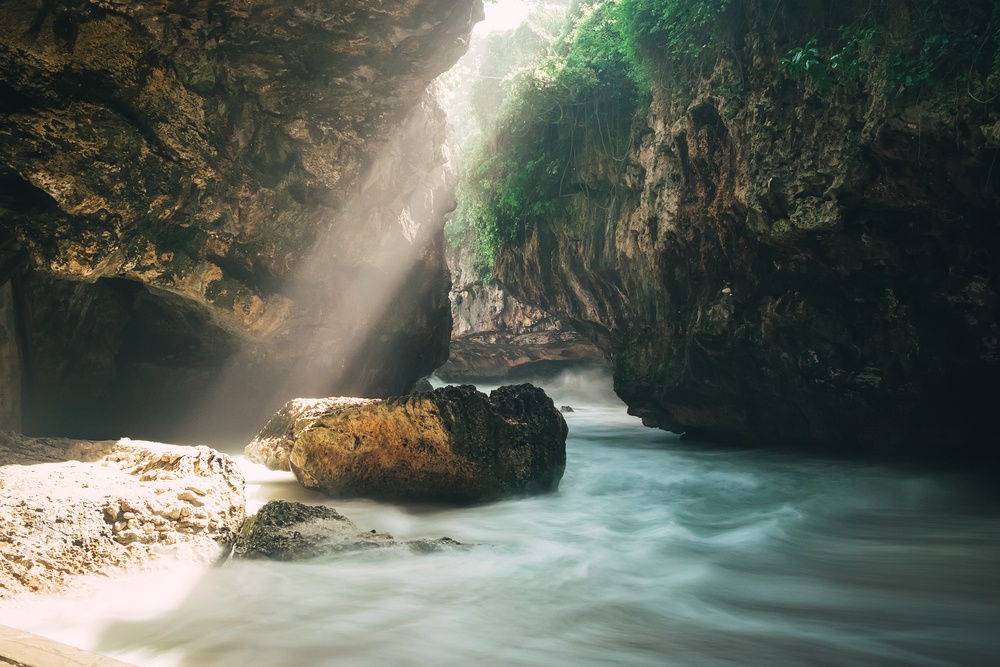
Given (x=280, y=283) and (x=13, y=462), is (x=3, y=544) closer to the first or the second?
(x=13, y=462)

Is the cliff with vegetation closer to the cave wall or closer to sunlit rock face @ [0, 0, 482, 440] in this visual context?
sunlit rock face @ [0, 0, 482, 440]

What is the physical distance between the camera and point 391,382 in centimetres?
1162

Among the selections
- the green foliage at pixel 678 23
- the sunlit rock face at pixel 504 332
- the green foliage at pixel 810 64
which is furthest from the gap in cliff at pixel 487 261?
the green foliage at pixel 810 64

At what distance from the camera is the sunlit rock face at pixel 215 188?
5715 mm

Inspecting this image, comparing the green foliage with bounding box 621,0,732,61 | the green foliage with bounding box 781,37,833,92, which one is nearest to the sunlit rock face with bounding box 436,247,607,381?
the green foliage with bounding box 621,0,732,61

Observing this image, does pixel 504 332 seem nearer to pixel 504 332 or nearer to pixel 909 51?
pixel 504 332

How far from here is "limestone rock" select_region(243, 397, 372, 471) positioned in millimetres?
7812

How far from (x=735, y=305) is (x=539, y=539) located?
4.47 meters

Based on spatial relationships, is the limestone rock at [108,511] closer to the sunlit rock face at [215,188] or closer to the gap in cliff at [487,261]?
the sunlit rock face at [215,188]

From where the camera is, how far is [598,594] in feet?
13.8

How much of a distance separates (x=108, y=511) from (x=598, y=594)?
284 cm

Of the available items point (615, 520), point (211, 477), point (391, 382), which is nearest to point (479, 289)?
point (391, 382)

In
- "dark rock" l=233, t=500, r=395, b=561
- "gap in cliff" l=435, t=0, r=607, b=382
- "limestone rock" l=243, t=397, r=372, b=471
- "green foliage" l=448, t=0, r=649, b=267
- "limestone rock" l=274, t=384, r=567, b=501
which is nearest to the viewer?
"dark rock" l=233, t=500, r=395, b=561

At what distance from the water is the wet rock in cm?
11
